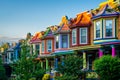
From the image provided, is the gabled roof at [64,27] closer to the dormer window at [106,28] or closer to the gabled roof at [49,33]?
the gabled roof at [49,33]

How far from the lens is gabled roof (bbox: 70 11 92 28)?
4197cm

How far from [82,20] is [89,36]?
2.54 meters

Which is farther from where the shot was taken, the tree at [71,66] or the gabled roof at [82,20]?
the gabled roof at [82,20]

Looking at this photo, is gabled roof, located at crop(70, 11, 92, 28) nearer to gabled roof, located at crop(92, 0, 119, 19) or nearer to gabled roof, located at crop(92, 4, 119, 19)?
gabled roof, located at crop(92, 0, 119, 19)

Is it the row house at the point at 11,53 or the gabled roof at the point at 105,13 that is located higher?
the gabled roof at the point at 105,13

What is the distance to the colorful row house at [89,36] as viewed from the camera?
37.3 meters

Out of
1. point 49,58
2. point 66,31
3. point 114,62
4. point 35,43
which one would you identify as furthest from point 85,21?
point 35,43

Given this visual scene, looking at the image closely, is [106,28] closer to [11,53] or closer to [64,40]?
[64,40]

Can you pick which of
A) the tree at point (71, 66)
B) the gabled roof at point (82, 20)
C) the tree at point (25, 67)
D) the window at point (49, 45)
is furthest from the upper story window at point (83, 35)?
the window at point (49, 45)

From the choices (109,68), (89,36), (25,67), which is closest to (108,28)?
(89,36)

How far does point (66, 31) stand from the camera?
46.8 m

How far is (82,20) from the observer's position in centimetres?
4297

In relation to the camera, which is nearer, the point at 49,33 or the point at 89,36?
the point at 89,36

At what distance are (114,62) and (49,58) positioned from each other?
1025 inches
